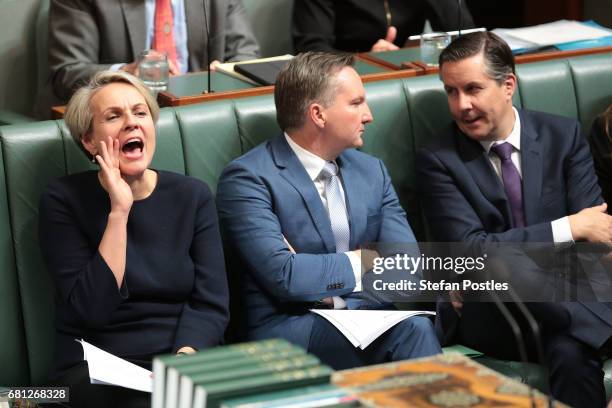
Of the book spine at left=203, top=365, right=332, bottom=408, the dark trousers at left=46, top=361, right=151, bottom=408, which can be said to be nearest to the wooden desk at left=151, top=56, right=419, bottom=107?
the dark trousers at left=46, top=361, right=151, bottom=408

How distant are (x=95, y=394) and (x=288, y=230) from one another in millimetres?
685

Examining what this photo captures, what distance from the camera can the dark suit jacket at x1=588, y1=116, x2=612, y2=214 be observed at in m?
3.46

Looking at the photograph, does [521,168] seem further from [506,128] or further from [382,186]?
[382,186]

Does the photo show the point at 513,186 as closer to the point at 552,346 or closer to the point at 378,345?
the point at 552,346

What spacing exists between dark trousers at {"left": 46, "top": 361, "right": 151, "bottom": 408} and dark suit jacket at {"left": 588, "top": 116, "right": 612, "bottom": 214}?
1587mm

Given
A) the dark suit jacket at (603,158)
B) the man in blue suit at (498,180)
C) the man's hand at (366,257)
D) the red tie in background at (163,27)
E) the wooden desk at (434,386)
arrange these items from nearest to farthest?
the wooden desk at (434,386) < the man's hand at (366,257) < the man in blue suit at (498,180) < the dark suit jacket at (603,158) < the red tie in background at (163,27)

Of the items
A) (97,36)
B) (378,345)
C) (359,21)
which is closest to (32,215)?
(378,345)

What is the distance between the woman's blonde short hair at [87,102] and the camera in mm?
2902

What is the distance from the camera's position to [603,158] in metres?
3.47

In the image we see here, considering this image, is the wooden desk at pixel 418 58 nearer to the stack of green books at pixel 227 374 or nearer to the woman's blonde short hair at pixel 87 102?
the woman's blonde short hair at pixel 87 102

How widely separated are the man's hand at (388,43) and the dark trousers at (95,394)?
2034 mm

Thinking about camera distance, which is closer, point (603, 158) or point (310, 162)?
point (310, 162)

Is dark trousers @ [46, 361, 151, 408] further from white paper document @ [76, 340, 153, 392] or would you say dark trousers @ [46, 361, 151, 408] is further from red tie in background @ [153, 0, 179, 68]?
red tie in background @ [153, 0, 179, 68]

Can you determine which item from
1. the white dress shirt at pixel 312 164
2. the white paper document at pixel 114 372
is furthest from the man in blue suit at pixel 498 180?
the white paper document at pixel 114 372
